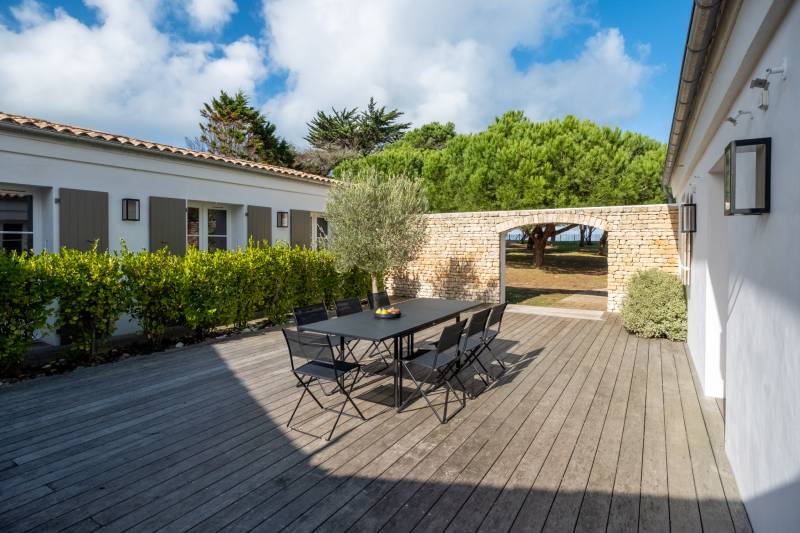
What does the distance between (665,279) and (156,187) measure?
9.00 meters

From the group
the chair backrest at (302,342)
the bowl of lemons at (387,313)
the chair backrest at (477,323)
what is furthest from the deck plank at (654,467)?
the bowl of lemons at (387,313)

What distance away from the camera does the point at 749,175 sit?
229cm

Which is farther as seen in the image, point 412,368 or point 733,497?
point 412,368

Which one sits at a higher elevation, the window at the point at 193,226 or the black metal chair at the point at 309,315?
the window at the point at 193,226

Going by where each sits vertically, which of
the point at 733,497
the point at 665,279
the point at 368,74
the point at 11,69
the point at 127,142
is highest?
the point at 368,74

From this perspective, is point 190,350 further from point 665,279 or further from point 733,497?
point 665,279

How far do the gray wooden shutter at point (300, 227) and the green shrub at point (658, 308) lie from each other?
714 cm

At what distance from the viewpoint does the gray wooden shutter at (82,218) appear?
6.53 metres

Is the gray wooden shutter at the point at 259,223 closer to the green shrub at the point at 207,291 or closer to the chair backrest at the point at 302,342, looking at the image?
the green shrub at the point at 207,291

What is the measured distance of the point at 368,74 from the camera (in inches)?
988

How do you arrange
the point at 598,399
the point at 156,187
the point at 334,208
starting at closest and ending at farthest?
the point at 598,399, the point at 156,187, the point at 334,208

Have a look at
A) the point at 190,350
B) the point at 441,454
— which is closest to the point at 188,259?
the point at 190,350

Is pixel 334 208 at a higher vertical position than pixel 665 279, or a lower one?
higher

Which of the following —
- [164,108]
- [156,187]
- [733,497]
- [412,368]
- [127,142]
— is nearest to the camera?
[733,497]
